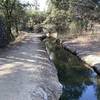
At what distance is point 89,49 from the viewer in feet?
107

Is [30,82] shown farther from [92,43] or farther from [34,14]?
[34,14]

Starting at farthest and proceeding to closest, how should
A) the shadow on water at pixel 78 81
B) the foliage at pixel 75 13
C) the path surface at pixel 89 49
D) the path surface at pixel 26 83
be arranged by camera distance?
the foliage at pixel 75 13 → the path surface at pixel 89 49 → the shadow on water at pixel 78 81 → the path surface at pixel 26 83

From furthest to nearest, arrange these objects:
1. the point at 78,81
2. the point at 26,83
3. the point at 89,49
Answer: the point at 89,49, the point at 78,81, the point at 26,83

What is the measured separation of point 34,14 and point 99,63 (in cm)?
5759

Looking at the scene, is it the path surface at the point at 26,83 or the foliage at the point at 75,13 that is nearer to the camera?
the path surface at the point at 26,83

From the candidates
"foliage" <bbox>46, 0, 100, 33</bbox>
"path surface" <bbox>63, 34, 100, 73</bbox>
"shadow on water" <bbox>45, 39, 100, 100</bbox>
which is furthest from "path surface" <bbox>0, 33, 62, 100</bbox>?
"foliage" <bbox>46, 0, 100, 33</bbox>

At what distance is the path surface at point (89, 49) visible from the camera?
24906 mm

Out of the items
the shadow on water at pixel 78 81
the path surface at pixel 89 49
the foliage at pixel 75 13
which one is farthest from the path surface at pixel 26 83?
the foliage at pixel 75 13

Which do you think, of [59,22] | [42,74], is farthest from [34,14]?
[42,74]

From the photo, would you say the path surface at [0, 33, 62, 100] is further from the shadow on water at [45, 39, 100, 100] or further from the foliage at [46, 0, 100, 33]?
the foliage at [46, 0, 100, 33]

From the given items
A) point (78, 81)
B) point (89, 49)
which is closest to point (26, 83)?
point (78, 81)

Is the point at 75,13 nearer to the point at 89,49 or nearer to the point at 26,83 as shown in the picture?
the point at 89,49

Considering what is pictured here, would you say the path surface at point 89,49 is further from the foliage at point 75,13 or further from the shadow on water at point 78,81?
the foliage at point 75,13

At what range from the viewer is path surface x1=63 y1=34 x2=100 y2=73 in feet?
81.7
